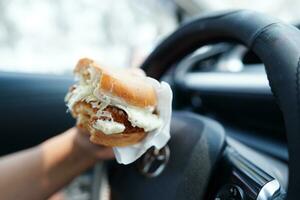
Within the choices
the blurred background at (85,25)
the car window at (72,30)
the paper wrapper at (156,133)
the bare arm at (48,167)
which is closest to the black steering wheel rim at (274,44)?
the paper wrapper at (156,133)

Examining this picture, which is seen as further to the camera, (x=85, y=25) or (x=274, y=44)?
(x=85, y=25)

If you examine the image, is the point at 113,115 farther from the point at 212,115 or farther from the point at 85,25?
the point at 85,25

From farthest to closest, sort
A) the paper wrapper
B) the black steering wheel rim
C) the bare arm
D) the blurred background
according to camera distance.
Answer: the blurred background, the bare arm, the paper wrapper, the black steering wheel rim

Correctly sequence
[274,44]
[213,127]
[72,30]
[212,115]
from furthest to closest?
[72,30] → [212,115] → [213,127] → [274,44]

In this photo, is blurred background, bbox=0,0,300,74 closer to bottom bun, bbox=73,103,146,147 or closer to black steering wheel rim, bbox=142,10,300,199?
black steering wheel rim, bbox=142,10,300,199

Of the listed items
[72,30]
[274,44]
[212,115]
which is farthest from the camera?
[72,30]

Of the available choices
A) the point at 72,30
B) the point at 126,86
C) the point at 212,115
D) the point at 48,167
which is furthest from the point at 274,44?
the point at 72,30

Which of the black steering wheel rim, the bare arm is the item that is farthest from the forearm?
the black steering wheel rim

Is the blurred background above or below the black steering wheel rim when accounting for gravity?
below

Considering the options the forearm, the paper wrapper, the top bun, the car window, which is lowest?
the car window
